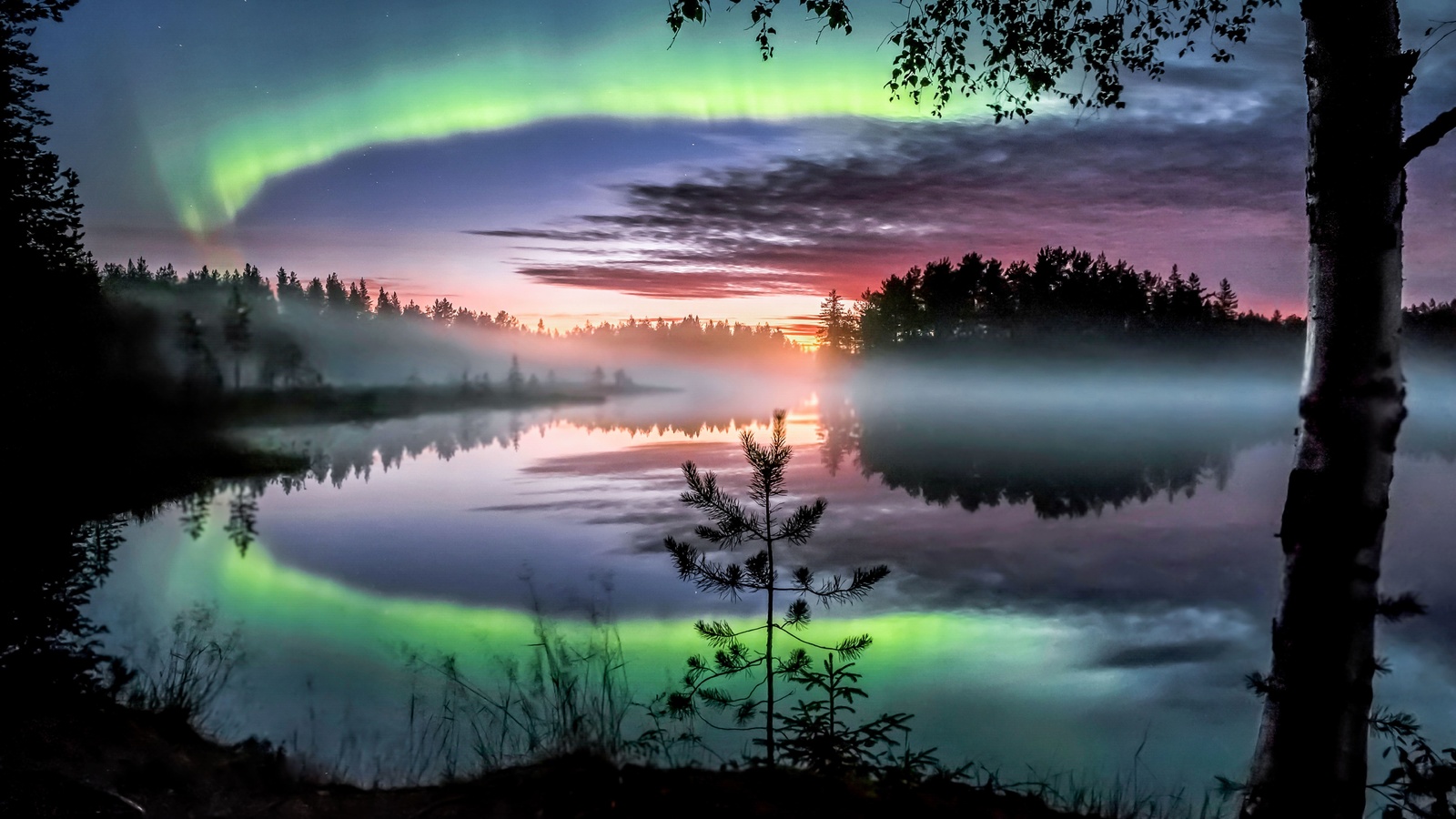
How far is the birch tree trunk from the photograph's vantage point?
409 cm

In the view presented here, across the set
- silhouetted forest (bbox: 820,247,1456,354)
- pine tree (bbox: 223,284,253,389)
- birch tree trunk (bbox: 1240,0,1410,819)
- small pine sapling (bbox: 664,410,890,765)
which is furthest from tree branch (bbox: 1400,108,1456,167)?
silhouetted forest (bbox: 820,247,1456,354)

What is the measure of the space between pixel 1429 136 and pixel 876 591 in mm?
14652

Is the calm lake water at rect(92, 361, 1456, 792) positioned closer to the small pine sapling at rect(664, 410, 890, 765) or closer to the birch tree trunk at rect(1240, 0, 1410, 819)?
the small pine sapling at rect(664, 410, 890, 765)

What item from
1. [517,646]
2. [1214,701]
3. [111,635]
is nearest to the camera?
[111,635]

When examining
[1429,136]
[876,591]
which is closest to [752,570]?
[1429,136]

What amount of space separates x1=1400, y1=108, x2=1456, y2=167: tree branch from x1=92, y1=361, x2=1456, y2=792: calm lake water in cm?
693

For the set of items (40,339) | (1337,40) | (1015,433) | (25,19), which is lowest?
(1015,433)

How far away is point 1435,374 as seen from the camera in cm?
14862

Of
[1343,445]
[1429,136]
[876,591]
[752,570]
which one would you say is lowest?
[876,591]

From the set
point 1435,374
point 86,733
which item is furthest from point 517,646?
point 1435,374

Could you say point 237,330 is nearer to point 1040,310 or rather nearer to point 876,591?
point 876,591

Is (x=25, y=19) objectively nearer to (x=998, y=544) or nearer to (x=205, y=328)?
(x=205, y=328)

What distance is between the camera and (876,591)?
17.5m

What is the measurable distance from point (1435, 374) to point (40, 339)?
20386 cm
